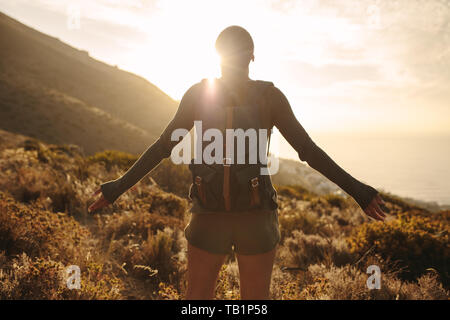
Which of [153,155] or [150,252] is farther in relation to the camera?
[150,252]

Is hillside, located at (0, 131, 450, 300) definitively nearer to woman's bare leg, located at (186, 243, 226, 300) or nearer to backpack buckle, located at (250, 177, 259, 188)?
woman's bare leg, located at (186, 243, 226, 300)

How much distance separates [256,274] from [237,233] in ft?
0.90

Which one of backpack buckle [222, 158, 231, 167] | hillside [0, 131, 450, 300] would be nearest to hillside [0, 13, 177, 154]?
hillside [0, 131, 450, 300]

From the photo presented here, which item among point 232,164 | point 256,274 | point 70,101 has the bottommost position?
point 256,274

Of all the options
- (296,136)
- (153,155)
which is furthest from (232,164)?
(153,155)

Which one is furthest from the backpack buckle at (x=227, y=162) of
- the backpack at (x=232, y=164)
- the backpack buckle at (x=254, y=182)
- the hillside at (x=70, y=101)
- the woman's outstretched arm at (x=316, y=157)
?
the hillside at (x=70, y=101)

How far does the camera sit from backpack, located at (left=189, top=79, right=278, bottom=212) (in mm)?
1677

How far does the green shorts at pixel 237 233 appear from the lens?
5.49 ft

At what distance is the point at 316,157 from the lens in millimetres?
1725

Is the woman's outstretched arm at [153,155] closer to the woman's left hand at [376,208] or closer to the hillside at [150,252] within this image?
the hillside at [150,252]

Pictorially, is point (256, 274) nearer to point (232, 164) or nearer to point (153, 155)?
point (232, 164)

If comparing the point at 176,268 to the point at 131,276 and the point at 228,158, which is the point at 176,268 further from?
the point at 228,158

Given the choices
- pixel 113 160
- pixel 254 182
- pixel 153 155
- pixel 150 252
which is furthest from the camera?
pixel 113 160
